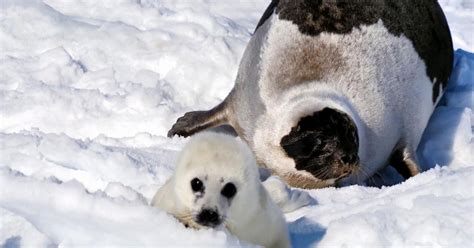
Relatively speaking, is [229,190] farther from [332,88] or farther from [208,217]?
[332,88]

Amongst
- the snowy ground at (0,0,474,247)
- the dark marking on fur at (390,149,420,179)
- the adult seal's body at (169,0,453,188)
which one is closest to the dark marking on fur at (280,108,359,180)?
the adult seal's body at (169,0,453,188)

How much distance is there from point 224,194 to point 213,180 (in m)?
0.05

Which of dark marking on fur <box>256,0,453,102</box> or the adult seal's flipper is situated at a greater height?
dark marking on fur <box>256,0,453,102</box>

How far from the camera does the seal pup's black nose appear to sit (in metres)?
2.91

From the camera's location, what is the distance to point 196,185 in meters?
2.99

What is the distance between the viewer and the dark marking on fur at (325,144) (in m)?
4.11

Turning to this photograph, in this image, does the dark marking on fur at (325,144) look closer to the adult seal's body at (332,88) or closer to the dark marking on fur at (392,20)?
the adult seal's body at (332,88)

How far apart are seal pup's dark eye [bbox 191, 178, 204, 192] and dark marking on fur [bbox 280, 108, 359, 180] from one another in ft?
3.97

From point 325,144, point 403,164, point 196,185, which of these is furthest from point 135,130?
point 196,185

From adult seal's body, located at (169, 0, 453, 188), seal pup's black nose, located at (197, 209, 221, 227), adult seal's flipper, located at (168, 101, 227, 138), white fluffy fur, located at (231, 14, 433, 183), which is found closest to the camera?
seal pup's black nose, located at (197, 209, 221, 227)

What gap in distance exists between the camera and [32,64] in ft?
18.3

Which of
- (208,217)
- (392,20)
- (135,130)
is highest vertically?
(208,217)

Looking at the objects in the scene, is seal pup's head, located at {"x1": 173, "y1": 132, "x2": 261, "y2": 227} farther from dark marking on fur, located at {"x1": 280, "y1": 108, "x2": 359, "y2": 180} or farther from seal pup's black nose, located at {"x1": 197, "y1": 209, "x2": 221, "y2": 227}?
dark marking on fur, located at {"x1": 280, "y1": 108, "x2": 359, "y2": 180}

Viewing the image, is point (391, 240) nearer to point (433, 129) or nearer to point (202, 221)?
point (202, 221)
